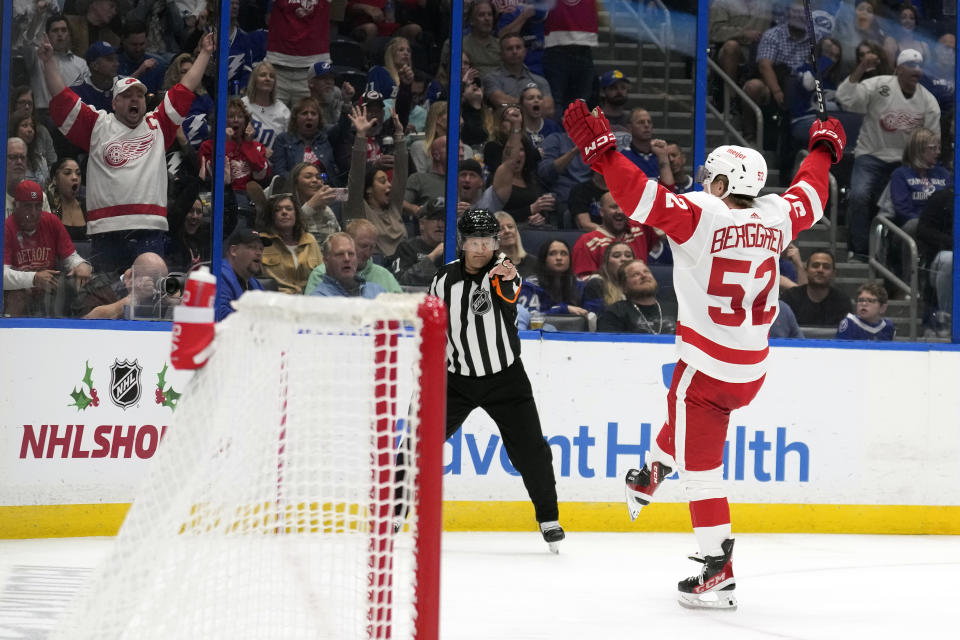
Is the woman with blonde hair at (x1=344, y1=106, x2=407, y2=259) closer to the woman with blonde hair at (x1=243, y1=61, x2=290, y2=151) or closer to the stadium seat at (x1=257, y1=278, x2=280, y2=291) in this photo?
the woman with blonde hair at (x1=243, y1=61, x2=290, y2=151)

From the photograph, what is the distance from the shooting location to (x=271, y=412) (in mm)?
2951


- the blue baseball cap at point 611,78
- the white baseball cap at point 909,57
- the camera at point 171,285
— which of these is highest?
the white baseball cap at point 909,57

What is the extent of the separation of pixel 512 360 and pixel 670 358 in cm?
116

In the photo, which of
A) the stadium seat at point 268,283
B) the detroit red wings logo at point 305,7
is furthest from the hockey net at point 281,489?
the detroit red wings logo at point 305,7

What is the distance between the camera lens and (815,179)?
15.5 feet

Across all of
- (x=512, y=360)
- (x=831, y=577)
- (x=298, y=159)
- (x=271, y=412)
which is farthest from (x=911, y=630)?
(x=298, y=159)

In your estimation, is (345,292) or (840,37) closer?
(345,292)

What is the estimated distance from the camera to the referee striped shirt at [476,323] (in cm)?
529

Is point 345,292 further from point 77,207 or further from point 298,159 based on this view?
point 77,207

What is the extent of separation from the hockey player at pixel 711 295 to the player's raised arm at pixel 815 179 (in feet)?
0.40

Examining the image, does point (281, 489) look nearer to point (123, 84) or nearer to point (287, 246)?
point (287, 246)

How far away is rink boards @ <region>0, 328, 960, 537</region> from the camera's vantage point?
543 centimetres

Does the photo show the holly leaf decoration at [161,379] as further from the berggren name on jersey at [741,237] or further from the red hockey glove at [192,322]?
the red hockey glove at [192,322]

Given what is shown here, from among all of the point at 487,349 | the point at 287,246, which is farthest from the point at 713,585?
the point at 287,246
